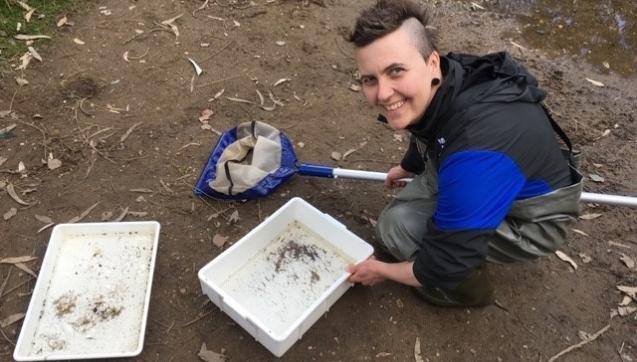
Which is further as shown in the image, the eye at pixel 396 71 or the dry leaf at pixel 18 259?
the dry leaf at pixel 18 259

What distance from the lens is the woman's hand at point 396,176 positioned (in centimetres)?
328

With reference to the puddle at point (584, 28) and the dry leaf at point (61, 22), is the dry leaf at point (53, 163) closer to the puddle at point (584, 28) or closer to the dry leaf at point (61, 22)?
the dry leaf at point (61, 22)

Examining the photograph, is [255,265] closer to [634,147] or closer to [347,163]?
[347,163]

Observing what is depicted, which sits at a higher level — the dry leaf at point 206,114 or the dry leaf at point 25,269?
the dry leaf at point 206,114

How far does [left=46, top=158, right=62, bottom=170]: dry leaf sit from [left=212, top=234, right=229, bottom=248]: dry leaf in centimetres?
131

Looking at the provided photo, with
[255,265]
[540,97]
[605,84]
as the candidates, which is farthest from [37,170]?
[605,84]

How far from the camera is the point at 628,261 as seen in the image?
328cm

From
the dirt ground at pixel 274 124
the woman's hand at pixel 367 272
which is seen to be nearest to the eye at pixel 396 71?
the woman's hand at pixel 367 272

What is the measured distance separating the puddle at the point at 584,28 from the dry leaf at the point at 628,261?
7.53 ft

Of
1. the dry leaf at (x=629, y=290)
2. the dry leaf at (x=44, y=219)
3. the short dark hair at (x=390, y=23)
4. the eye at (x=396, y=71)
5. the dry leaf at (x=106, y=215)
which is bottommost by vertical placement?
the dry leaf at (x=44, y=219)

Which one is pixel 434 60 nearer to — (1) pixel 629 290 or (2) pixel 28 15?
(1) pixel 629 290

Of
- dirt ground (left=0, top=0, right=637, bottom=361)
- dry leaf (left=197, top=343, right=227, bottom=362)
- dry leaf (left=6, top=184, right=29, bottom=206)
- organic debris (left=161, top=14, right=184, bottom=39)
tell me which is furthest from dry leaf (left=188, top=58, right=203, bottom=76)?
dry leaf (left=197, top=343, right=227, bottom=362)

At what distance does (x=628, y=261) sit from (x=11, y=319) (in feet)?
12.3

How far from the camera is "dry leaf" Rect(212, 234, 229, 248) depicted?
3.24m
